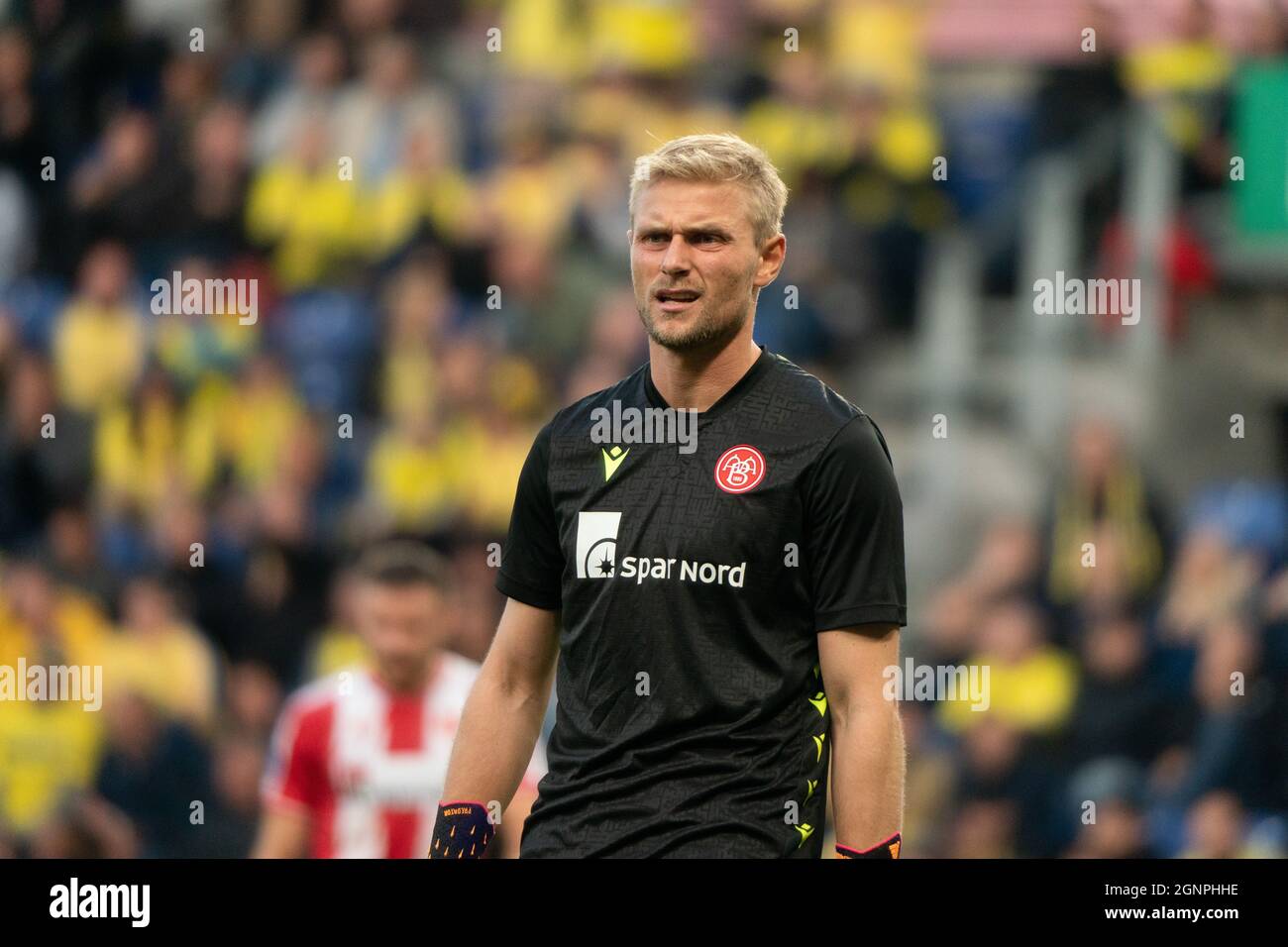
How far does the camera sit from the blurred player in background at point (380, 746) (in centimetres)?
554

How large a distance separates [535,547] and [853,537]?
2.13 feet

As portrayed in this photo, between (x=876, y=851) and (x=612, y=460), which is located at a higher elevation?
(x=612, y=460)

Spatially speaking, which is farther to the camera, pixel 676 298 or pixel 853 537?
pixel 676 298

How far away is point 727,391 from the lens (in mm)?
3494

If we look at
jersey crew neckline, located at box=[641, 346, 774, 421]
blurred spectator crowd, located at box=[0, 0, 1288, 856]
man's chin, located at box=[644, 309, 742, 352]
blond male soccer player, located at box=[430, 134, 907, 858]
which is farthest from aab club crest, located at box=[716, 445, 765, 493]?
blurred spectator crowd, located at box=[0, 0, 1288, 856]

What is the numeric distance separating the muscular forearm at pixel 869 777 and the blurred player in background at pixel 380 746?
2.41 m

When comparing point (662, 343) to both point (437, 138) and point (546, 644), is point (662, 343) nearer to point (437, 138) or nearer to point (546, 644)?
point (546, 644)

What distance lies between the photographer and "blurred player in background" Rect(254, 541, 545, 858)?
218 inches

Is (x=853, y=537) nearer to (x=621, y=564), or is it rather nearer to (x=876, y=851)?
(x=621, y=564)

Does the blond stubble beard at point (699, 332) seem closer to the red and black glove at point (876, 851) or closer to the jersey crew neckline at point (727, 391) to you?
the jersey crew neckline at point (727, 391)

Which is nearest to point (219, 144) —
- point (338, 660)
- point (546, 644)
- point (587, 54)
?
point (587, 54)

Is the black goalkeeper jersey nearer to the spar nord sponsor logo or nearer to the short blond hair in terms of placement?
the spar nord sponsor logo

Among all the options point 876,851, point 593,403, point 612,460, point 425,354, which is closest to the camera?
point 876,851

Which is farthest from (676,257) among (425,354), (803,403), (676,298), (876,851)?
(425,354)
